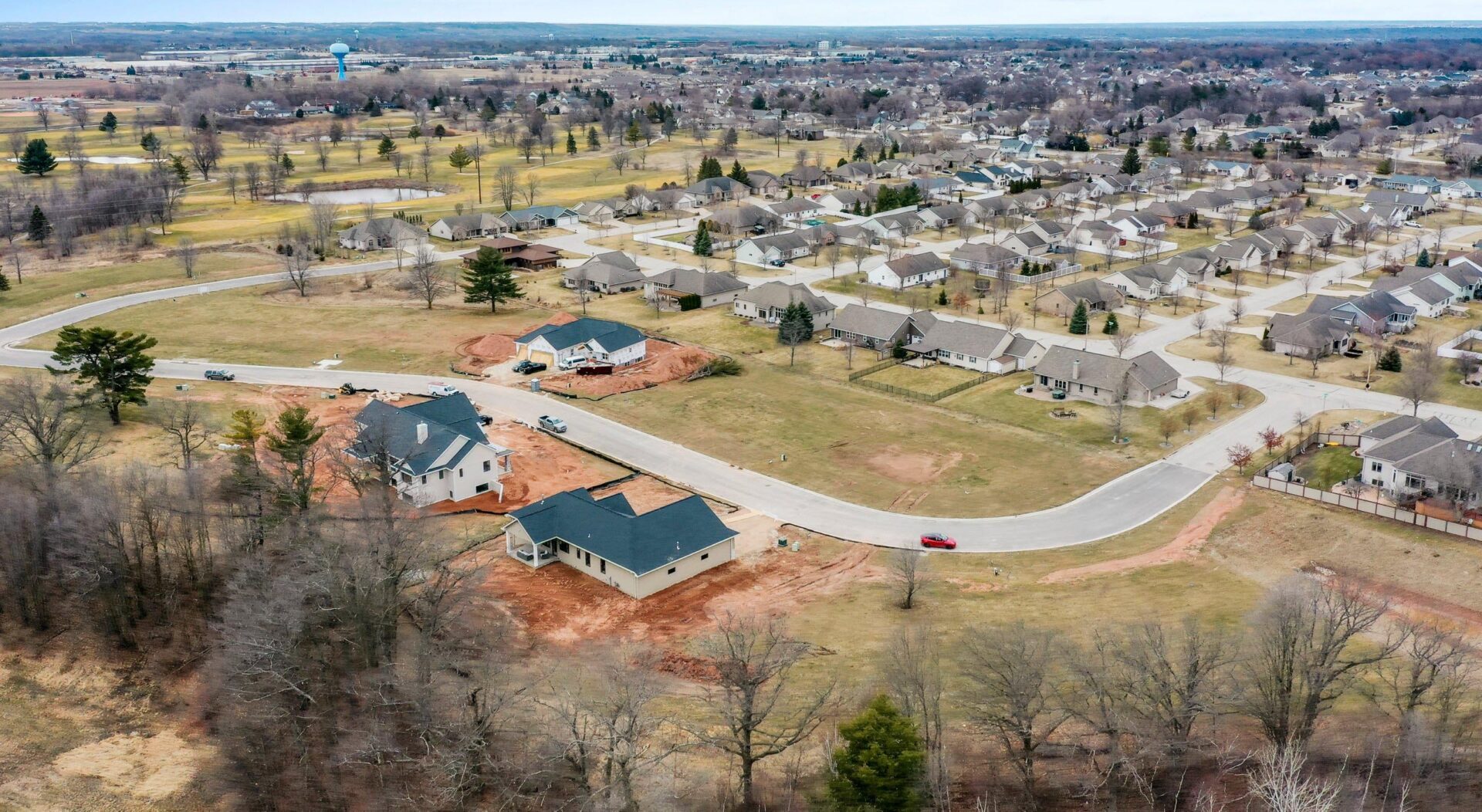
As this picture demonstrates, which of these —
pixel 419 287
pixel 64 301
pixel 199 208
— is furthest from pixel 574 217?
pixel 64 301

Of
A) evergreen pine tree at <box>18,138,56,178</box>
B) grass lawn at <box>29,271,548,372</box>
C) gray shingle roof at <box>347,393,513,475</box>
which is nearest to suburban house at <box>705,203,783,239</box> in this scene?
grass lawn at <box>29,271,548,372</box>

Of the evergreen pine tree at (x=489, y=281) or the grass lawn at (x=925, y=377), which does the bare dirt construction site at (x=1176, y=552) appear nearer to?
the grass lawn at (x=925, y=377)

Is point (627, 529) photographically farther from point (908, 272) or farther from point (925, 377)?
point (908, 272)

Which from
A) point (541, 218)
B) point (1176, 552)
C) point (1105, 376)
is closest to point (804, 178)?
point (541, 218)

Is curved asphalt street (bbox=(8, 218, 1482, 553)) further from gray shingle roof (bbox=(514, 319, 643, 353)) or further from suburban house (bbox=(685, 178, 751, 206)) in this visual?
suburban house (bbox=(685, 178, 751, 206))

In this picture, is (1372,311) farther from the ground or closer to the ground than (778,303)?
closer to the ground

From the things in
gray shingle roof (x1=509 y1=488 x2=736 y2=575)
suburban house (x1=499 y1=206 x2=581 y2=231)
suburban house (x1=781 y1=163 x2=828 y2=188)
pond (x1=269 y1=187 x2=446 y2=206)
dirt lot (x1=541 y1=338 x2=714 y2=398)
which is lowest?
gray shingle roof (x1=509 y1=488 x2=736 y2=575)
